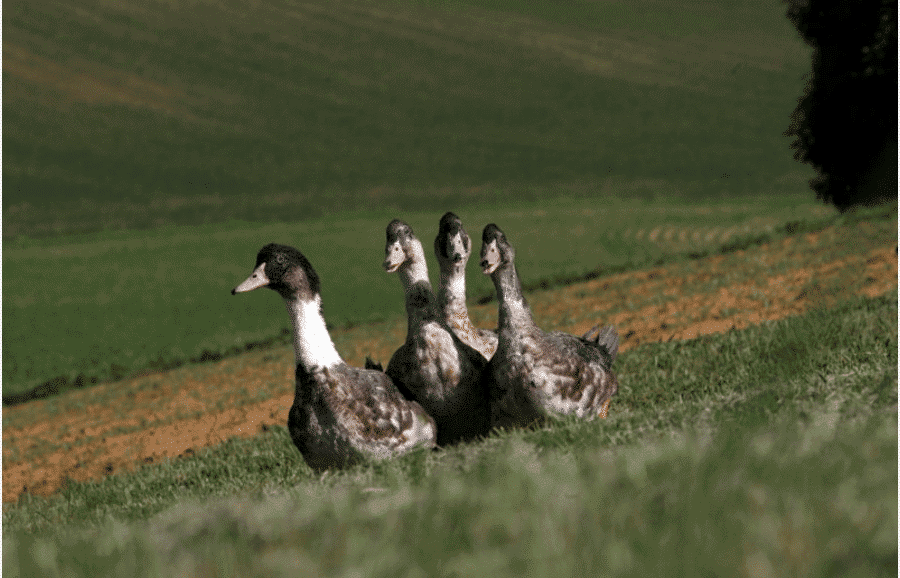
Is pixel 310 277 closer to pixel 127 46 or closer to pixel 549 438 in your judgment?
pixel 549 438

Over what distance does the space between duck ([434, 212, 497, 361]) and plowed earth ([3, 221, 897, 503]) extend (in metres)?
1.38

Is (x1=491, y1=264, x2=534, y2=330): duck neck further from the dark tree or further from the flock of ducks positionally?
the dark tree

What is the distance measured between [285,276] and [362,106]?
46876 mm

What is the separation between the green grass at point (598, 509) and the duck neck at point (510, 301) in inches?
30.3

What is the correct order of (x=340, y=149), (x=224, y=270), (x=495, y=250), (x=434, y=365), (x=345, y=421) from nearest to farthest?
(x=345, y=421), (x=495, y=250), (x=434, y=365), (x=224, y=270), (x=340, y=149)

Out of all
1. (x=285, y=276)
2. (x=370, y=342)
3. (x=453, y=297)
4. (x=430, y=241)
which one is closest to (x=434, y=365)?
(x=453, y=297)

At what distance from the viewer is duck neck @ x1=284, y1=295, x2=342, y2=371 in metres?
5.53

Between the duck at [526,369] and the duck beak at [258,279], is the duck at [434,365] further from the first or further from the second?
the duck beak at [258,279]

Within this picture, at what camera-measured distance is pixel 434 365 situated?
236 inches

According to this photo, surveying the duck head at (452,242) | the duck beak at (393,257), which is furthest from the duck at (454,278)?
the duck beak at (393,257)

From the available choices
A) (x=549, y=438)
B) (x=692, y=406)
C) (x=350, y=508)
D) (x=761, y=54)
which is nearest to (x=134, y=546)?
(x=350, y=508)

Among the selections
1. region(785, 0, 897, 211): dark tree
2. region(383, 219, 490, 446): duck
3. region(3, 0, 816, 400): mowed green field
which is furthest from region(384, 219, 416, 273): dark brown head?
region(785, 0, 897, 211): dark tree

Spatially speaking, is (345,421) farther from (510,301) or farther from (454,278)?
(454,278)

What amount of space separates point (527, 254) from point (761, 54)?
4269 cm
